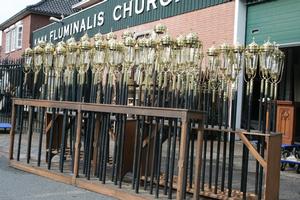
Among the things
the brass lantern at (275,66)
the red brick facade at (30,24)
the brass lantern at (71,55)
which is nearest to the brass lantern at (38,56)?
the brass lantern at (71,55)

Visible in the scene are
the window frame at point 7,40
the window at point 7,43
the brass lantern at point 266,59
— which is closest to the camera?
the brass lantern at point 266,59

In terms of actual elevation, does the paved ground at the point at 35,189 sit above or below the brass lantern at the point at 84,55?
below

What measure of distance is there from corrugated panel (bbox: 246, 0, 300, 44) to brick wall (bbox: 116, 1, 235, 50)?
2.21 ft

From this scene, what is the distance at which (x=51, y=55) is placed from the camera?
9008mm

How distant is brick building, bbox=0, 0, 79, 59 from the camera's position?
37.5 metres

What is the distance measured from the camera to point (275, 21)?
45.9 feet

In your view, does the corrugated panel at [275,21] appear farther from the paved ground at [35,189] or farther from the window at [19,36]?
the window at [19,36]

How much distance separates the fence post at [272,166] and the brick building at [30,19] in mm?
31940

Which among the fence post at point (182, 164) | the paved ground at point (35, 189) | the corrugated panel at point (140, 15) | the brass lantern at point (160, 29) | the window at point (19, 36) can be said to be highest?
the window at point (19, 36)

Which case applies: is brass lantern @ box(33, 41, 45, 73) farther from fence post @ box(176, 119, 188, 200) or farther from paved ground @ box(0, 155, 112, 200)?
fence post @ box(176, 119, 188, 200)

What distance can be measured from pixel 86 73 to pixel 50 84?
1280 millimetres

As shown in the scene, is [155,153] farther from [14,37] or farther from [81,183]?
[14,37]

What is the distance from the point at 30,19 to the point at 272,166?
3379 centimetres

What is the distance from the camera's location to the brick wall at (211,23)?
15.4 metres
